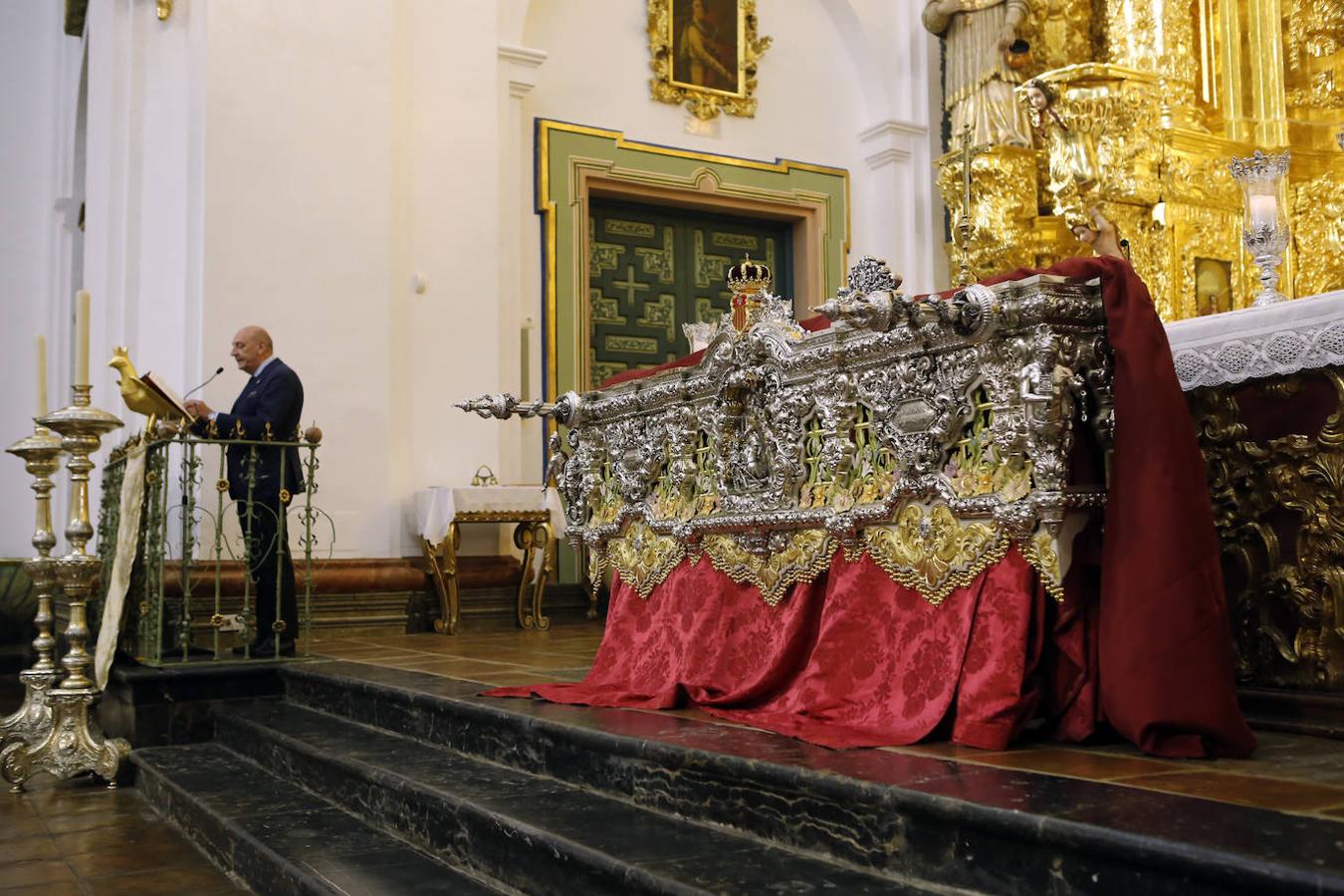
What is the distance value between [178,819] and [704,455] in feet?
6.71

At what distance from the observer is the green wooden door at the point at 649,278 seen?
26.5ft

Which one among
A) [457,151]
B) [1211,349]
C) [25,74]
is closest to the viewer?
[1211,349]

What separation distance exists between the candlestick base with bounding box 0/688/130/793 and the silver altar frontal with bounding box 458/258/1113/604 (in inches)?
81.3

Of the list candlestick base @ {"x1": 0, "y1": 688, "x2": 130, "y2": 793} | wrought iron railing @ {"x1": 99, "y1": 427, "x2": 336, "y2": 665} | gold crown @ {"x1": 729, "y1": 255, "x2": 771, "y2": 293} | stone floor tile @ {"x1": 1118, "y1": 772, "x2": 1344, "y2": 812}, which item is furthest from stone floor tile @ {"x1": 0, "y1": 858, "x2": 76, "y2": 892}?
stone floor tile @ {"x1": 1118, "y1": 772, "x2": 1344, "y2": 812}

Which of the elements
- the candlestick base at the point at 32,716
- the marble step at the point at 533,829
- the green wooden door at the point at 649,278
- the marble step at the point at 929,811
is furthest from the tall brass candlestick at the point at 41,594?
the green wooden door at the point at 649,278

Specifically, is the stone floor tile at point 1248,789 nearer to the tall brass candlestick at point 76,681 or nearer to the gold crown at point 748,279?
the gold crown at point 748,279

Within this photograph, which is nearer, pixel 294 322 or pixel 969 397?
pixel 969 397

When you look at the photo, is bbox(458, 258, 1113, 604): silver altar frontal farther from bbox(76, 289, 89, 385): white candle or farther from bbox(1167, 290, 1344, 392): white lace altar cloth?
bbox(76, 289, 89, 385): white candle

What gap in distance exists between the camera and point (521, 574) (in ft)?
23.3

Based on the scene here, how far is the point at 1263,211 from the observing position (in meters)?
3.60

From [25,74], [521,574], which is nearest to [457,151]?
[521,574]

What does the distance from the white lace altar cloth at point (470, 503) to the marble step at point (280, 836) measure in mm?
2094

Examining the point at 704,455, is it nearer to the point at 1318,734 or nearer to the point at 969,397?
the point at 969,397

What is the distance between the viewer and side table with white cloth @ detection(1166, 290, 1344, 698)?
2703 millimetres
